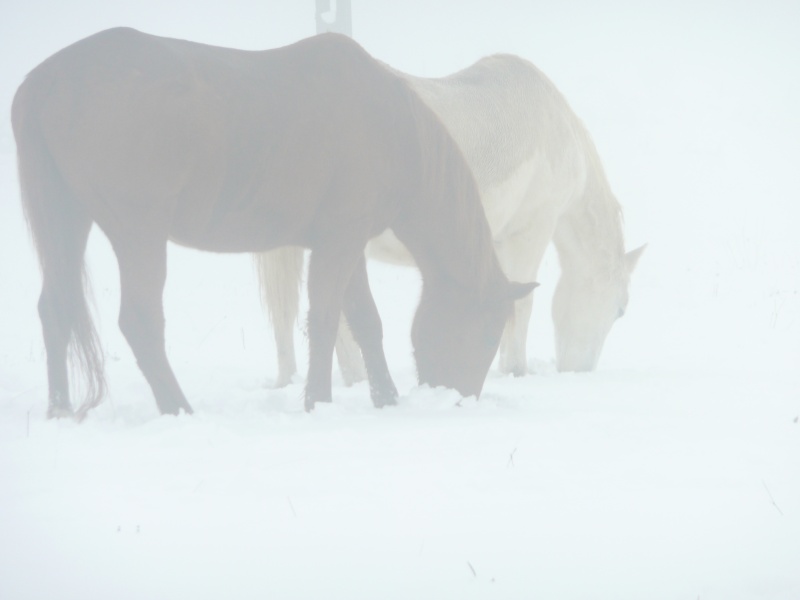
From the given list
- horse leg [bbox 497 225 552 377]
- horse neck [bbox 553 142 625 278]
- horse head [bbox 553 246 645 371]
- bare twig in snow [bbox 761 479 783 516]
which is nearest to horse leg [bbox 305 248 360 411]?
bare twig in snow [bbox 761 479 783 516]

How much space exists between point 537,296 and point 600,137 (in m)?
11.8

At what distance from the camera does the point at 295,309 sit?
596 centimetres

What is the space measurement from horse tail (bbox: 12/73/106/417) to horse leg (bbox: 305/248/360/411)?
1.00m

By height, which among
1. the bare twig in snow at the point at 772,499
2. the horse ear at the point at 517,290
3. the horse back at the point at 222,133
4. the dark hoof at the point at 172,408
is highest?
the horse back at the point at 222,133

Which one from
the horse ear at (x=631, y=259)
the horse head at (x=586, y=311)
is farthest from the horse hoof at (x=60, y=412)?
the horse ear at (x=631, y=259)

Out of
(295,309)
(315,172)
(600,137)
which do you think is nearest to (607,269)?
(295,309)

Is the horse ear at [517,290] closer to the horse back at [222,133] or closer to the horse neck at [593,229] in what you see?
the horse back at [222,133]

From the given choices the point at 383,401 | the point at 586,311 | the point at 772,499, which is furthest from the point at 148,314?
the point at 586,311

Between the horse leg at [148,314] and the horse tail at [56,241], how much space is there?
0.80 ft

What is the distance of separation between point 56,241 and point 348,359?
257 centimetres

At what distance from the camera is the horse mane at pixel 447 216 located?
14.8 feet

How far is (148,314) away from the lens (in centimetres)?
372

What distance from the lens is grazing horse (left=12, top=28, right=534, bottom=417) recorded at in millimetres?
3598

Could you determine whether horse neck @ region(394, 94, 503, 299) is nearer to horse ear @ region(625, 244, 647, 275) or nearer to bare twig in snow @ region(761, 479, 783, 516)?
bare twig in snow @ region(761, 479, 783, 516)
